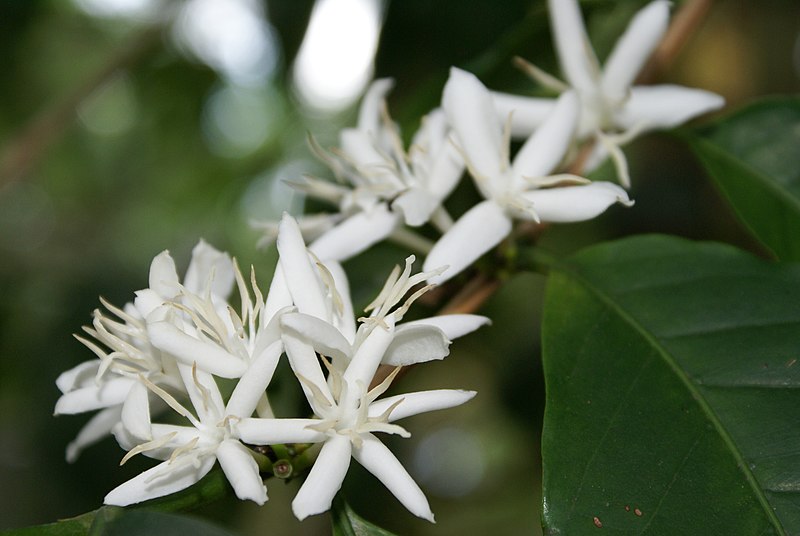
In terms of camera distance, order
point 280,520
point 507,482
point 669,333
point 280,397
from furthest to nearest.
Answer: point 507,482
point 280,520
point 280,397
point 669,333

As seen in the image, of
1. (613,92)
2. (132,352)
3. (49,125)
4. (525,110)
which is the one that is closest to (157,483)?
(132,352)

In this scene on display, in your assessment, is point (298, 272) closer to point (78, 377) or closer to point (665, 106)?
point (78, 377)

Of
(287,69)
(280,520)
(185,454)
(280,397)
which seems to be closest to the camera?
(185,454)

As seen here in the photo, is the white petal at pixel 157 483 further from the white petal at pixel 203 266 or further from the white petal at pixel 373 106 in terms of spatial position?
the white petal at pixel 373 106

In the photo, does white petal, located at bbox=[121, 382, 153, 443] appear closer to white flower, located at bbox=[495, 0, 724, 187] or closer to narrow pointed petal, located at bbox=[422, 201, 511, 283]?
narrow pointed petal, located at bbox=[422, 201, 511, 283]

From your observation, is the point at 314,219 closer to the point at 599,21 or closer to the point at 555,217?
the point at 555,217

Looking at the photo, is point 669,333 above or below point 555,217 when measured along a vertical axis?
below

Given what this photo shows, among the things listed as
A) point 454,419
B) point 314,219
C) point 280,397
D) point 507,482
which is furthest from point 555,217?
point 454,419

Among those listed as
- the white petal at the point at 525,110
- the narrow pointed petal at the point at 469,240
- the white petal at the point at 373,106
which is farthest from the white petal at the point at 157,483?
the white petal at the point at 525,110
